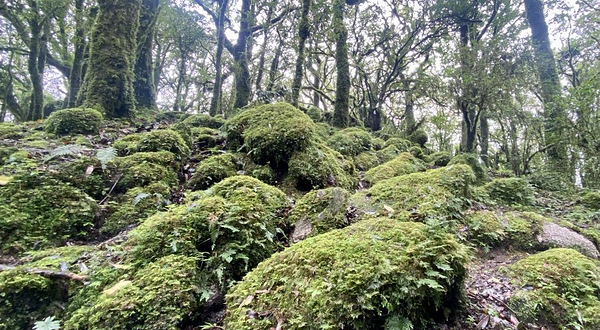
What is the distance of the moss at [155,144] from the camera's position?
205 inches

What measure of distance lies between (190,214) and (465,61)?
34.4 feet

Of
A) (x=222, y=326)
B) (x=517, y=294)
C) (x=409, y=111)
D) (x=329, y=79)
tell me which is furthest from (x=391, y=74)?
(x=222, y=326)

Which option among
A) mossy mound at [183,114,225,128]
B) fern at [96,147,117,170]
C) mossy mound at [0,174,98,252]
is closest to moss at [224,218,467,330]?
mossy mound at [0,174,98,252]

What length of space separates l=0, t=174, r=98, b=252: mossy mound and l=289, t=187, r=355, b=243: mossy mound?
8.33ft

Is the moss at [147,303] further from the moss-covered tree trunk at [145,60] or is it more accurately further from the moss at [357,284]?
the moss-covered tree trunk at [145,60]

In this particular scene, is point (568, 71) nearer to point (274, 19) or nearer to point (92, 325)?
point (274, 19)

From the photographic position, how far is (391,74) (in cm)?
1330

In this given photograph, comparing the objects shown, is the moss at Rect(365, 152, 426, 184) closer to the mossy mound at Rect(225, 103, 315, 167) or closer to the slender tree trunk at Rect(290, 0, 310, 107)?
the mossy mound at Rect(225, 103, 315, 167)

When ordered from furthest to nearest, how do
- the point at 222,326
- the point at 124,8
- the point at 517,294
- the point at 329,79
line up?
the point at 329,79 < the point at 124,8 < the point at 517,294 < the point at 222,326

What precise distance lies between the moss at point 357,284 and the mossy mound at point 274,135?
9.65 feet

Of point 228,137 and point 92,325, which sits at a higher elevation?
point 228,137

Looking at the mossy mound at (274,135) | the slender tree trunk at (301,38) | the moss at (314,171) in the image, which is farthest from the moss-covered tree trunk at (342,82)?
the moss at (314,171)

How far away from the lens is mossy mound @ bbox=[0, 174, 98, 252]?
3059 millimetres

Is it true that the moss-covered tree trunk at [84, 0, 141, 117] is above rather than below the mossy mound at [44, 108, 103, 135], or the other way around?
above
